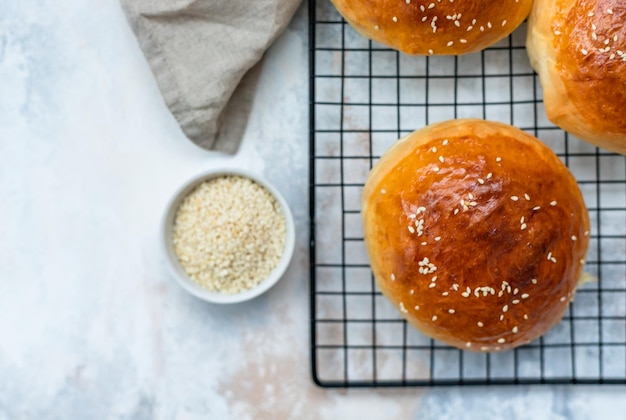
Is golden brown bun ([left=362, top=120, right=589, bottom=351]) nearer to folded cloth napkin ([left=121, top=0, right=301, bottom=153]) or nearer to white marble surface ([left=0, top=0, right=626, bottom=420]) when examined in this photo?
white marble surface ([left=0, top=0, right=626, bottom=420])

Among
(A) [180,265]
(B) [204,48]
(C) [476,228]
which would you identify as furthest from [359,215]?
(B) [204,48]

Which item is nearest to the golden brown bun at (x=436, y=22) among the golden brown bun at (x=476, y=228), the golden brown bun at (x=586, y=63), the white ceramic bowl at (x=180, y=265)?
the golden brown bun at (x=586, y=63)

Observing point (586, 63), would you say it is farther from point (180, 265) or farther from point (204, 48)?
point (180, 265)

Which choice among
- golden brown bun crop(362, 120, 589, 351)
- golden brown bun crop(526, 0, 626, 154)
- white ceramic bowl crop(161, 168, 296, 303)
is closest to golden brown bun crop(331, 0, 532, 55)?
golden brown bun crop(526, 0, 626, 154)

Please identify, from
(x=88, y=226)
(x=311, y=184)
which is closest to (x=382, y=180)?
(x=311, y=184)

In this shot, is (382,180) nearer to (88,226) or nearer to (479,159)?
(479,159)

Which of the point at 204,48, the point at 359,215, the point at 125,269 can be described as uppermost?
the point at 204,48
